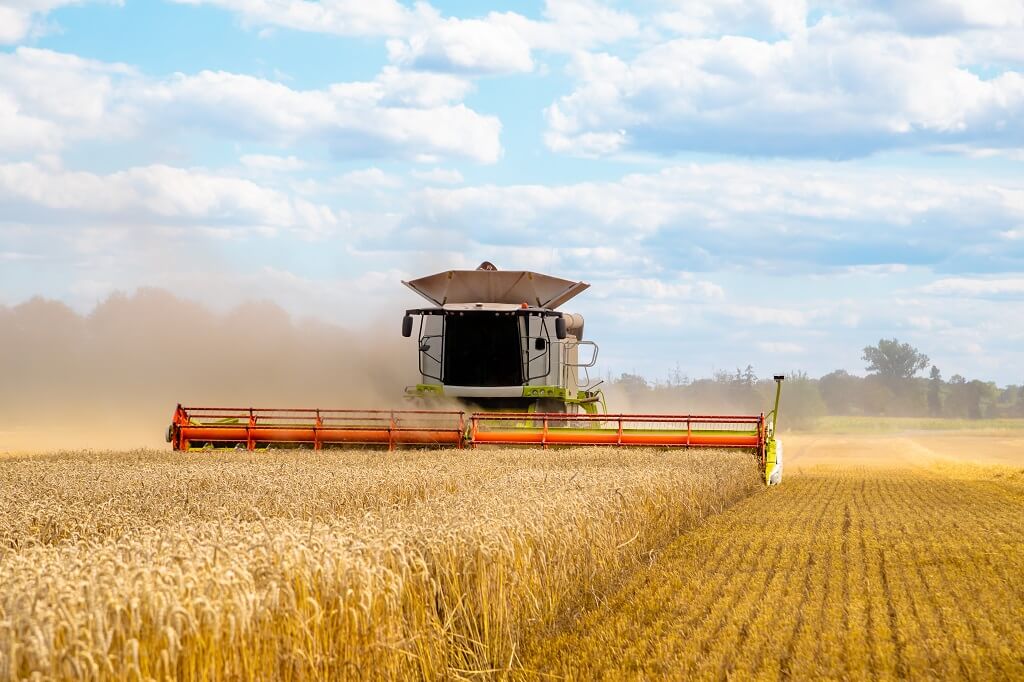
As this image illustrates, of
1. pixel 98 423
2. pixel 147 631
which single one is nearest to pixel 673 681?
pixel 147 631

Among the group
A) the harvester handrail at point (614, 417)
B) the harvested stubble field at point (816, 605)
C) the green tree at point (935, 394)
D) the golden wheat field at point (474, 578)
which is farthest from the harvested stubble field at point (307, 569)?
the green tree at point (935, 394)

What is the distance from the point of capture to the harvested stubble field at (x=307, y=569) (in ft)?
13.4

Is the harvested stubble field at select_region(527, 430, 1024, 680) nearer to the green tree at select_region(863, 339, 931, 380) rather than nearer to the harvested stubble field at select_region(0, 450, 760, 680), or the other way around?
the harvested stubble field at select_region(0, 450, 760, 680)

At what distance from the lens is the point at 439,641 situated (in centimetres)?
584

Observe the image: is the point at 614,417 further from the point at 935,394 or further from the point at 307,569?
the point at 935,394

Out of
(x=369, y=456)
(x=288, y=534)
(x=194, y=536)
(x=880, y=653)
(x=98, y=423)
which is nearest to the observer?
(x=288, y=534)

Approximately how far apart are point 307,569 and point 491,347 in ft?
51.0

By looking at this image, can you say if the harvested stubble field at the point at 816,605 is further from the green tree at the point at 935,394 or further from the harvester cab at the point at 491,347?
the green tree at the point at 935,394

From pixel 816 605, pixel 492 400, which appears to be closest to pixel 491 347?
pixel 492 400

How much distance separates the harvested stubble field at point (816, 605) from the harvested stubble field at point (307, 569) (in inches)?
15.4

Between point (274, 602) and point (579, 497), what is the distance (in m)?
4.66

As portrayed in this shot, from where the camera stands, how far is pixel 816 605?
26.9 feet

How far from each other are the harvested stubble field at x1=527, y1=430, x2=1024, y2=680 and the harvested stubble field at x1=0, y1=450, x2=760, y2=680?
391 mm

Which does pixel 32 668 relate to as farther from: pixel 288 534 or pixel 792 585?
pixel 792 585
